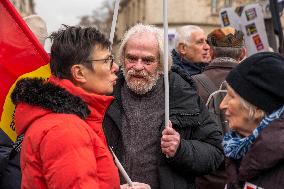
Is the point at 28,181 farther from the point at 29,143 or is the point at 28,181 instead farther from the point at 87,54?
the point at 87,54

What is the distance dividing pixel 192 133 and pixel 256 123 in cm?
102

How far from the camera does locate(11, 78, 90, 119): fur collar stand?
2.23 metres

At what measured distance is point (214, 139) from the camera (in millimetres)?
3244

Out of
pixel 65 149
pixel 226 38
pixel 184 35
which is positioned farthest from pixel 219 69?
pixel 65 149

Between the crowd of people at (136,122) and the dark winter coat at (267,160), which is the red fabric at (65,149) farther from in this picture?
the dark winter coat at (267,160)

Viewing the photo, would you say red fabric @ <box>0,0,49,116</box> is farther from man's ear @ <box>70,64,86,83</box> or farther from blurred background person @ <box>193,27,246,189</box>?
blurred background person @ <box>193,27,246,189</box>

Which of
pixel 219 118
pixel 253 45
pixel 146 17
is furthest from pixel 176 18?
pixel 219 118

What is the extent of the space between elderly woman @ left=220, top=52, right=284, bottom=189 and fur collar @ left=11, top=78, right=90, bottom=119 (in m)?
0.64

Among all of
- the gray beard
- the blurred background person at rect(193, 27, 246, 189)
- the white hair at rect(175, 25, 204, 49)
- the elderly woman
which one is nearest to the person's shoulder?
the gray beard

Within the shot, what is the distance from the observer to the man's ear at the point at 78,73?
236 cm

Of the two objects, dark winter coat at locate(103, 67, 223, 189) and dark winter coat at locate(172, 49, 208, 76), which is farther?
dark winter coat at locate(172, 49, 208, 76)

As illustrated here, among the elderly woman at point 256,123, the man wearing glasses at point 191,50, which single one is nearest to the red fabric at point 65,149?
the elderly woman at point 256,123

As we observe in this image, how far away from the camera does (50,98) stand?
2234 millimetres

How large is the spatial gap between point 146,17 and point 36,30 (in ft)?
85.1
